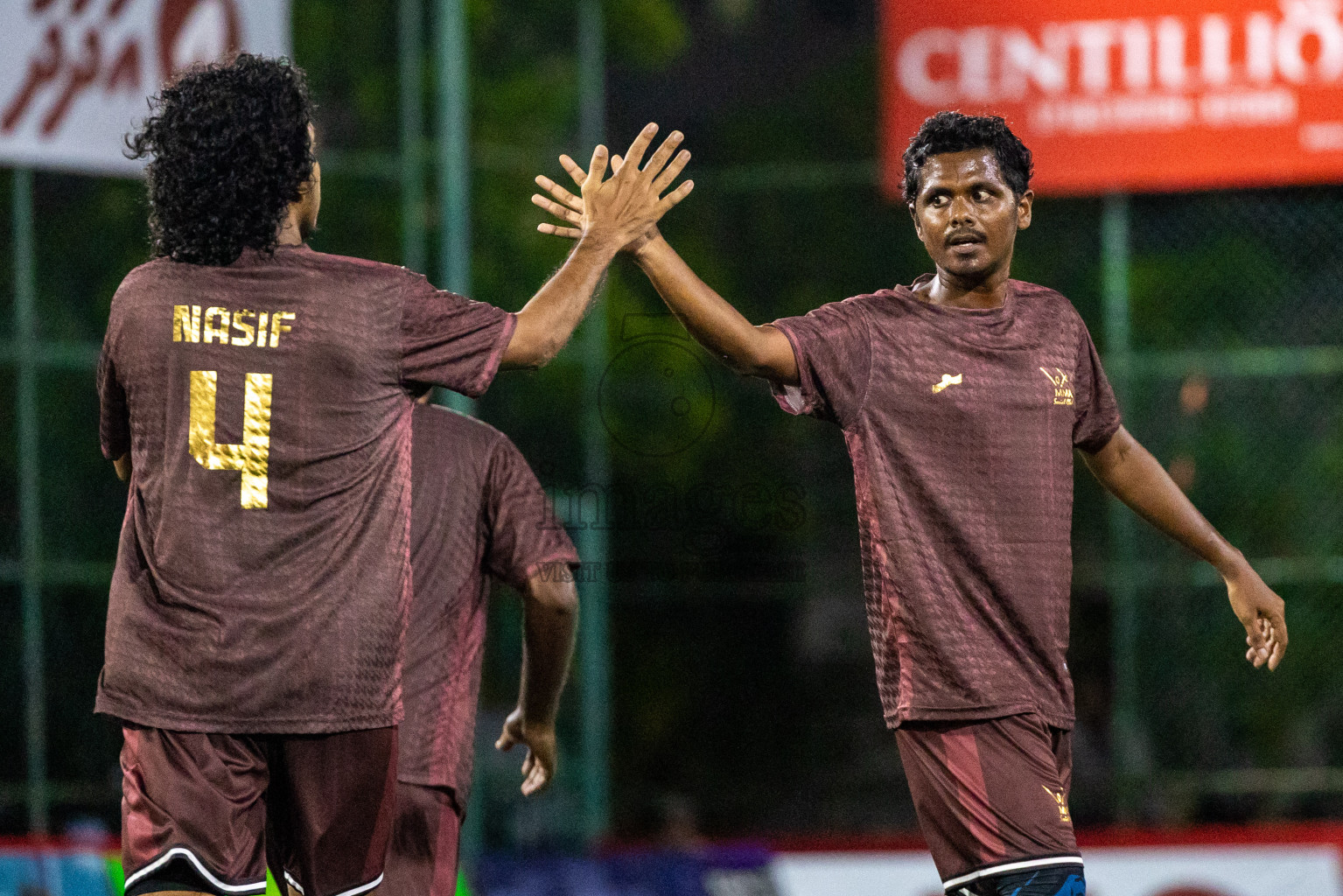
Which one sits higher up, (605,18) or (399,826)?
(605,18)

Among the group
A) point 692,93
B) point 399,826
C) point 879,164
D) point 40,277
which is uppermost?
point 692,93

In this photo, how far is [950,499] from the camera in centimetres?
362

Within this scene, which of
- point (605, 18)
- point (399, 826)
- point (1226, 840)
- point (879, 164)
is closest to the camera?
point (399, 826)

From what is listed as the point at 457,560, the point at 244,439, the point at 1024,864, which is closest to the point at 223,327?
the point at 244,439

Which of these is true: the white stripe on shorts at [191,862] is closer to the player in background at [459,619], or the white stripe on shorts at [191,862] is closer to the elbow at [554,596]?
the player in background at [459,619]

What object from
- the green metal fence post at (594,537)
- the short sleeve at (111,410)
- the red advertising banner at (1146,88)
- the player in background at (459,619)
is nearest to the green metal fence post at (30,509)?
the green metal fence post at (594,537)

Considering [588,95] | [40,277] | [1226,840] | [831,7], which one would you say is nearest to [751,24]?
[831,7]

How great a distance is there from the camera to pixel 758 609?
850cm

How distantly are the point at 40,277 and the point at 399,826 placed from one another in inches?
206

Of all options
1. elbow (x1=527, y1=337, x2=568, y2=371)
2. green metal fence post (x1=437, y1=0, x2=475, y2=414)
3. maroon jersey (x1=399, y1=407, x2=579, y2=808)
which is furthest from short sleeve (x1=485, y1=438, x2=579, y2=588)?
green metal fence post (x1=437, y1=0, x2=475, y2=414)

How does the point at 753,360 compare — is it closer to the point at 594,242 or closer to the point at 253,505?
the point at 594,242

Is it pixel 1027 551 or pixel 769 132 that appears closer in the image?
pixel 1027 551

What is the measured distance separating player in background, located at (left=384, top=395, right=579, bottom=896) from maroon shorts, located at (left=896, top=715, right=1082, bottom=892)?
1119 mm

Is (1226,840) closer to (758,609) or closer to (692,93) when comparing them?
(758,609)
